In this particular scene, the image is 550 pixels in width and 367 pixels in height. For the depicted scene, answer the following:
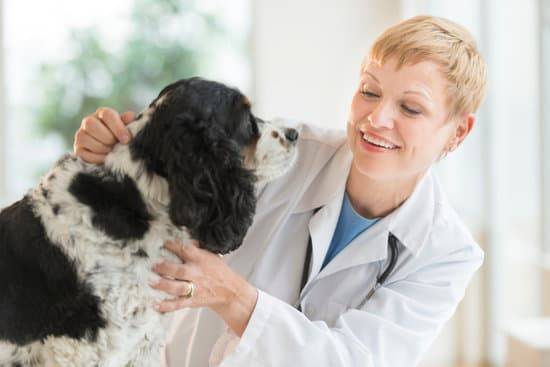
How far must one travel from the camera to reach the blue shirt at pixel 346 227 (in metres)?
2.12

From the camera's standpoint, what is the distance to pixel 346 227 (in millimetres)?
2162

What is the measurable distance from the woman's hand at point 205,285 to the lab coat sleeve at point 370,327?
1.5 inches

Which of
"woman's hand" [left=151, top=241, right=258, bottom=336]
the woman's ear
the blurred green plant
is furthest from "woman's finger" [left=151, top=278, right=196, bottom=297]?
the blurred green plant

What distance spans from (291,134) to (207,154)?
13.6 inches

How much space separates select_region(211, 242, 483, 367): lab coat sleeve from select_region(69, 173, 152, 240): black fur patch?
16.7 inches

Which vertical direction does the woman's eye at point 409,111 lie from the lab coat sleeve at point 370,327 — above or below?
above

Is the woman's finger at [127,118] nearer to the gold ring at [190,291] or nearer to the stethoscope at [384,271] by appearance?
the gold ring at [190,291]

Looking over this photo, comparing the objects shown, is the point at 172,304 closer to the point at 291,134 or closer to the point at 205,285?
the point at 205,285

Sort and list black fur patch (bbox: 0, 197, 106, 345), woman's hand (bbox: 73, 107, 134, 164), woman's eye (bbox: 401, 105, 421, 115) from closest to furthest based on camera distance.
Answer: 1. black fur patch (bbox: 0, 197, 106, 345)
2. woman's hand (bbox: 73, 107, 134, 164)
3. woman's eye (bbox: 401, 105, 421, 115)

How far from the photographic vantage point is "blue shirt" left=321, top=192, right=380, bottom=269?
2117 mm

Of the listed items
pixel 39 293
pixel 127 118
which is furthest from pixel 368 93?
pixel 39 293

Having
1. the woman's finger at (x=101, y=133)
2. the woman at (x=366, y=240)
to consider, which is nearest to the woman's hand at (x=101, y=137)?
the woman's finger at (x=101, y=133)

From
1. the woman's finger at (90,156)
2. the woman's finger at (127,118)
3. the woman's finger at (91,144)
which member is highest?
the woman's finger at (127,118)

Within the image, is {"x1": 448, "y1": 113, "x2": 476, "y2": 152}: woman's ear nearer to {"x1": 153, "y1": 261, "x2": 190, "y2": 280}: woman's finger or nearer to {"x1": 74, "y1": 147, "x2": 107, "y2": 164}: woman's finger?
{"x1": 153, "y1": 261, "x2": 190, "y2": 280}: woman's finger
